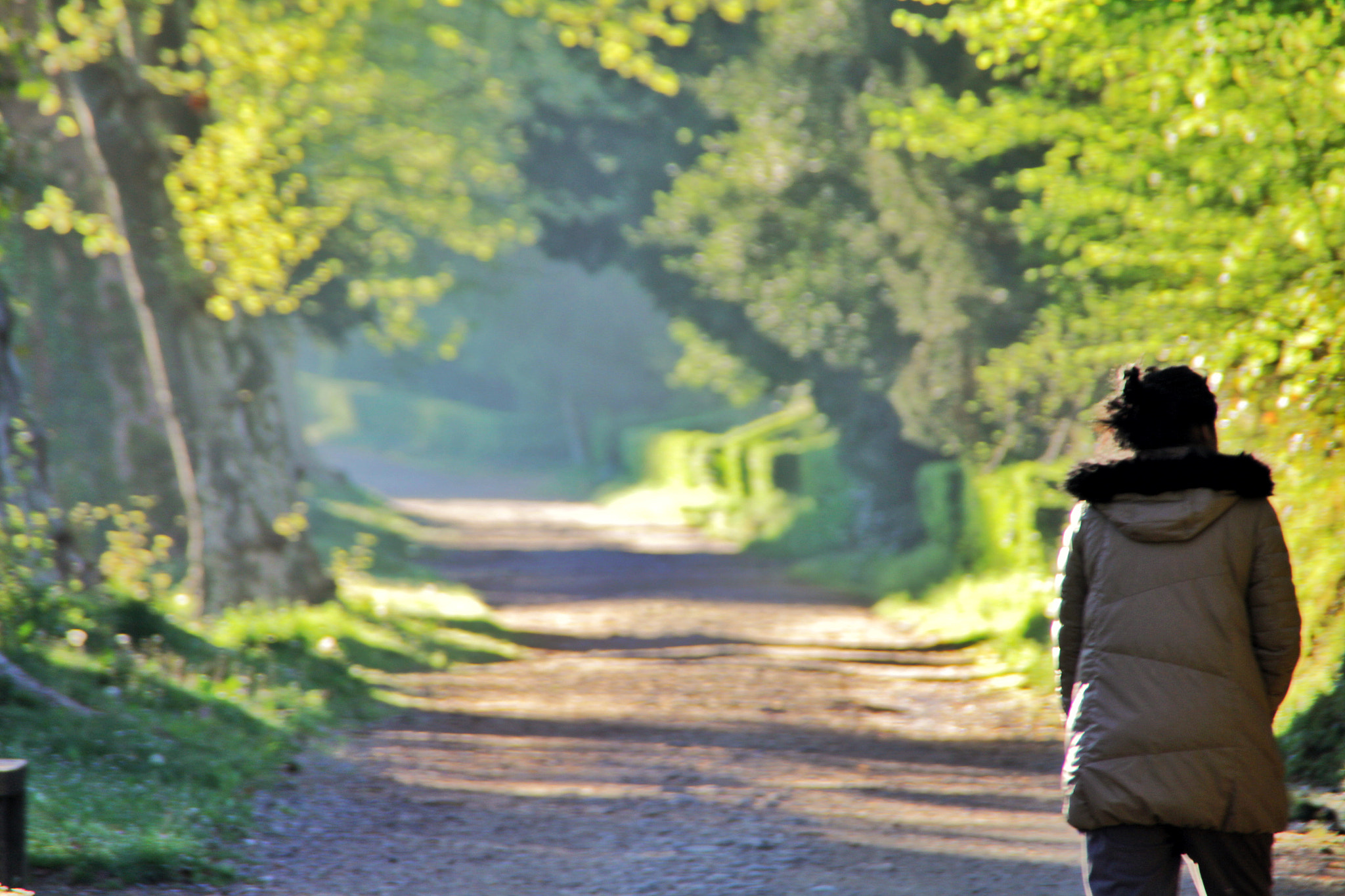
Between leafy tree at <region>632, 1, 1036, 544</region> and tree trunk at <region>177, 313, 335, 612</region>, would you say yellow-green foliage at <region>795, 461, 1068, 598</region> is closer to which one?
leafy tree at <region>632, 1, 1036, 544</region>

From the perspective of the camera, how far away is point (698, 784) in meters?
7.44

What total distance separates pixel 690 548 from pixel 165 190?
12.4 meters

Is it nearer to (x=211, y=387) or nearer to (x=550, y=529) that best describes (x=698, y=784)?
→ (x=211, y=387)

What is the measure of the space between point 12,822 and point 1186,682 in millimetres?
3785

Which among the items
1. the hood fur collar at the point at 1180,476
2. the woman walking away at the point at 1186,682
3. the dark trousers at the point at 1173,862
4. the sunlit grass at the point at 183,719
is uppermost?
the hood fur collar at the point at 1180,476

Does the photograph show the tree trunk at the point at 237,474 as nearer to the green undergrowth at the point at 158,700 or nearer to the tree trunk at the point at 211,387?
the tree trunk at the point at 211,387

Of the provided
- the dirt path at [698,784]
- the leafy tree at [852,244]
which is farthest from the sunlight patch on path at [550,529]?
the dirt path at [698,784]

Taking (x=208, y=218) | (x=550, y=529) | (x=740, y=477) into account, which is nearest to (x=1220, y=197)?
(x=208, y=218)

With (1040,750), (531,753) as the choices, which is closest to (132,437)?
(531,753)

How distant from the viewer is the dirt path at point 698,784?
18.6 ft

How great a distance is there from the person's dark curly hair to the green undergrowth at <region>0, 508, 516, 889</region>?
157 inches

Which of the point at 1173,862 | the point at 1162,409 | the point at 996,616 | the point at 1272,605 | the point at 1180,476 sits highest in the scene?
the point at 1162,409

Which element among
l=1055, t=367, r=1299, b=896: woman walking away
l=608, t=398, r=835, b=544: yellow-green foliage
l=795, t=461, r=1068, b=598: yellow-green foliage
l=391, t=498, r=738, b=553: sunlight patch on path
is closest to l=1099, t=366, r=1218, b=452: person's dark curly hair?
l=1055, t=367, r=1299, b=896: woman walking away

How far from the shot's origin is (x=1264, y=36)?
8219mm
